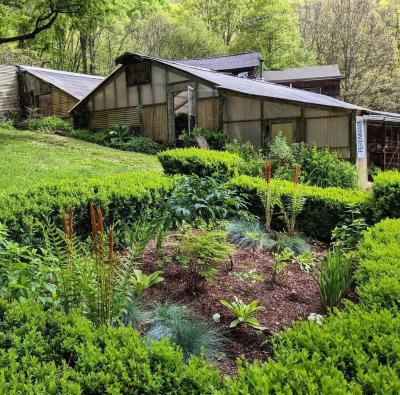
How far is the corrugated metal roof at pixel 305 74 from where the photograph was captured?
28109mm

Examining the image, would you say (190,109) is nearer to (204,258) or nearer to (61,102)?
(61,102)

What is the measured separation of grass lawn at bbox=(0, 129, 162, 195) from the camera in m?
8.67

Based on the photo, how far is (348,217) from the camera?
18.7ft

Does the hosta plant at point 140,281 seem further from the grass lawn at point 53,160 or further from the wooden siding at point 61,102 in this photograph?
the wooden siding at point 61,102

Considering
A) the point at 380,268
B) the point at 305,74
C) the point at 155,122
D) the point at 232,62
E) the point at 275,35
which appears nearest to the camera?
the point at 380,268

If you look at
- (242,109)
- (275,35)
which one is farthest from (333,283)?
(275,35)

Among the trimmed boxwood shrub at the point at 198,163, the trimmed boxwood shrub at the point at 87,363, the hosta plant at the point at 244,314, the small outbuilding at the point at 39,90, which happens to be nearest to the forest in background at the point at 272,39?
the small outbuilding at the point at 39,90

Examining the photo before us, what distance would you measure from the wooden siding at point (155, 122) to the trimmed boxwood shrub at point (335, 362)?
51.9 ft

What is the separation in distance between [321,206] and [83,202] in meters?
3.43

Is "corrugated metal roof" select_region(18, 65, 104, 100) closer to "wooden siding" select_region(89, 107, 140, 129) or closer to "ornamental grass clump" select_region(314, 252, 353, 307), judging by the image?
"wooden siding" select_region(89, 107, 140, 129)

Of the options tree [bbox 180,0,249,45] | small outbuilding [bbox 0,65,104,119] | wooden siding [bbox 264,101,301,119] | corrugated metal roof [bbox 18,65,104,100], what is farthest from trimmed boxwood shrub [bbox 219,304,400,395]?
tree [bbox 180,0,249,45]

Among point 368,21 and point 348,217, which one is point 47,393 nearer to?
point 348,217

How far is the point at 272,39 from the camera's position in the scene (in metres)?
36.6

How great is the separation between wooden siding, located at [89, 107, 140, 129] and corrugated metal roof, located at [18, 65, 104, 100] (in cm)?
239
